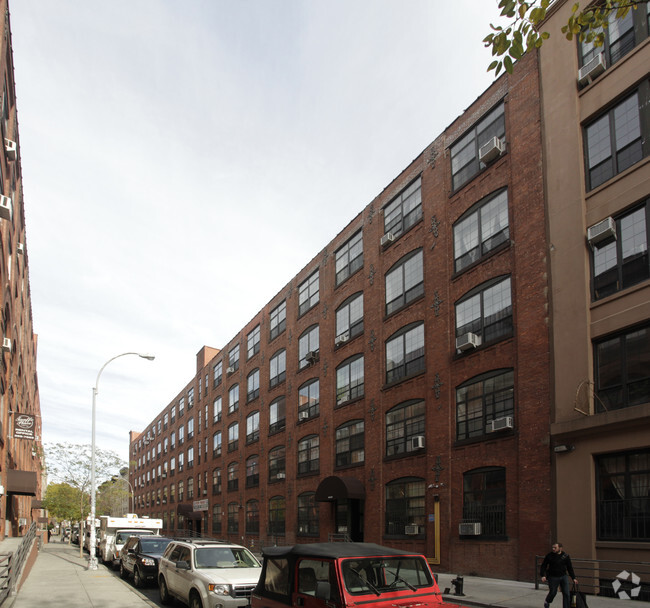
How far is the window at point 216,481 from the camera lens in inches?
2044

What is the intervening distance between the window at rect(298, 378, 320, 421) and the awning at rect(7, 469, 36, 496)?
47.4ft

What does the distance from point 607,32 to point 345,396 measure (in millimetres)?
19596

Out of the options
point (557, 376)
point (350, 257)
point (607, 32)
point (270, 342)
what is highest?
point (607, 32)

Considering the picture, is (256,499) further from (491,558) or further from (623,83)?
(623,83)

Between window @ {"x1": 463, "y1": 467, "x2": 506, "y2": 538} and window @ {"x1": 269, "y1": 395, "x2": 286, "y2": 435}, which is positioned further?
window @ {"x1": 269, "y1": 395, "x2": 286, "y2": 435}

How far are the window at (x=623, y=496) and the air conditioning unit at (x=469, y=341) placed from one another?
6.20 m

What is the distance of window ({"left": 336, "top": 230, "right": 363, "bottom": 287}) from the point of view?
32781 millimetres

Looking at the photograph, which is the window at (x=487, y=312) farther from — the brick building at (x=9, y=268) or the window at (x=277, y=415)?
the window at (x=277, y=415)

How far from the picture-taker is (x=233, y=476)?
48375 millimetres

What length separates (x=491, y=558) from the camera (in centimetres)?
2033

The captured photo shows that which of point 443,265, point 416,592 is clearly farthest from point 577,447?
point 416,592

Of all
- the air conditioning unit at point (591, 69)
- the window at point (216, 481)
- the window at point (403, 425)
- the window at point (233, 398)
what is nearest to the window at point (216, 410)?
the window at point (233, 398)

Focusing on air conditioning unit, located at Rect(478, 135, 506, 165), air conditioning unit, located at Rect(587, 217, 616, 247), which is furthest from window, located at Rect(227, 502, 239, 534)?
air conditioning unit, located at Rect(587, 217, 616, 247)

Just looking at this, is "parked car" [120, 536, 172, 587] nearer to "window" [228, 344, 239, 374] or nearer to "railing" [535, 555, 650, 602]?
"railing" [535, 555, 650, 602]
